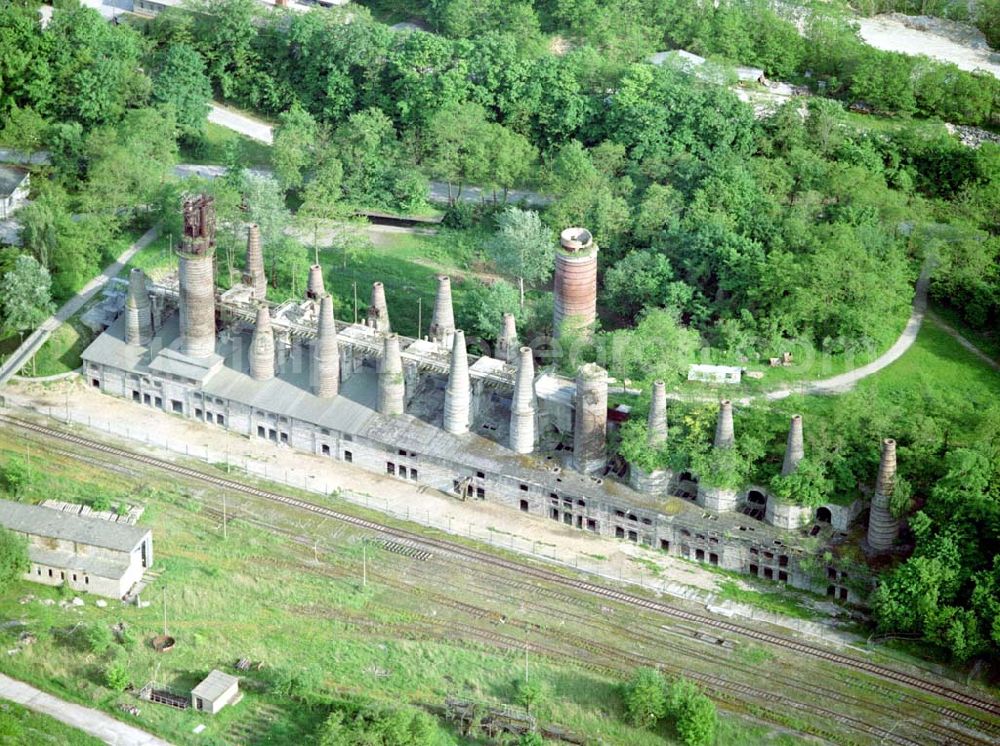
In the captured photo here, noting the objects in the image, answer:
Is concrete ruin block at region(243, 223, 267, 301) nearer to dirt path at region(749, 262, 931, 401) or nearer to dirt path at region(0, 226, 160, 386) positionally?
dirt path at region(0, 226, 160, 386)

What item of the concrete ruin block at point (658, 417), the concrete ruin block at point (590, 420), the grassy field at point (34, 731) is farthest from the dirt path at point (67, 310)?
the concrete ruin block at point (658, 417)

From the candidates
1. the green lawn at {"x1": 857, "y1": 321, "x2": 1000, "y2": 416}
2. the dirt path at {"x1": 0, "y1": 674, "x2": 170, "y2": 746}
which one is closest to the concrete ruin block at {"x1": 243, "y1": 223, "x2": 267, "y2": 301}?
the dirt path at {"x1": 0, "y1": 674, "x2": 170, "y2": 746}

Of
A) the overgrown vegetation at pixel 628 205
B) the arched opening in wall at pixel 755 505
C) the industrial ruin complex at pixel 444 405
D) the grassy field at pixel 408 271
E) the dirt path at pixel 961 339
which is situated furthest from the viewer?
the grassy field at pixel 408 271

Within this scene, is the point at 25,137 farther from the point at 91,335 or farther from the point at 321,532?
the point at 321,532

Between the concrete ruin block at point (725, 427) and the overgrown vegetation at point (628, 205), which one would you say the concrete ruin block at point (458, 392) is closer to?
the overgrown vegetation at point (628, 205)

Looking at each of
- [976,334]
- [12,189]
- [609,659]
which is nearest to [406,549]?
[609,659]

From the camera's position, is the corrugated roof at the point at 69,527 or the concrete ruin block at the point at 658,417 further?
the concrete ruin block at the point at 658,417

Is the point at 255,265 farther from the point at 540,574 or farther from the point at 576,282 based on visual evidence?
the point at 540,574
